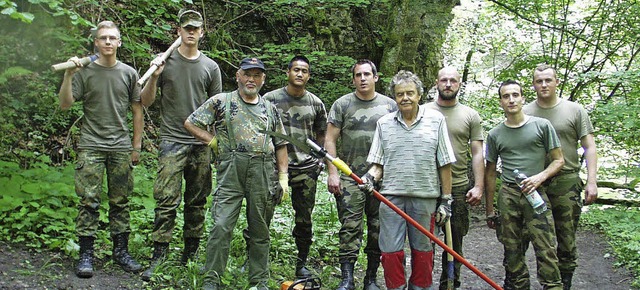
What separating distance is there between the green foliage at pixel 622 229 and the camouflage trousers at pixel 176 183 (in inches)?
203

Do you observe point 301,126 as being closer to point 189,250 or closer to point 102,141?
point 189,250

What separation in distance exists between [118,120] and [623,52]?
10.9 m

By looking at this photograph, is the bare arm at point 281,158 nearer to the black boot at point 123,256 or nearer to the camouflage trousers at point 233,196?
the camouflage trousers at point 233,196

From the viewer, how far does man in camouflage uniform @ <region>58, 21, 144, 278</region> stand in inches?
180

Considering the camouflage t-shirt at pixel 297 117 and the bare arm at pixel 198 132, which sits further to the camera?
the camouflage t-shirt at pixel 297 117

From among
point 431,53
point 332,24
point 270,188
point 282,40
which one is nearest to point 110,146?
point 270,188

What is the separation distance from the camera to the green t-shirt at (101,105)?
4.62 m

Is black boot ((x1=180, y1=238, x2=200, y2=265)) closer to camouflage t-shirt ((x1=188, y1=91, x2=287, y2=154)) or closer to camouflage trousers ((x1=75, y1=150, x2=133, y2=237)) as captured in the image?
camouflage trousers ((x1=75, y1=150, x2=133, y2=237))

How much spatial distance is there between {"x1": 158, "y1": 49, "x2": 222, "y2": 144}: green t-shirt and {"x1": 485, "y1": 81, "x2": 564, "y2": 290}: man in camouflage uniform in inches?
112

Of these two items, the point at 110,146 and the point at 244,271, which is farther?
the point at 244,271

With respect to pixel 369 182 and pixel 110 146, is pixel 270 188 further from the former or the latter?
pixel 110 146

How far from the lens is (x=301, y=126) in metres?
5.43

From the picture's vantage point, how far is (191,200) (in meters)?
5.06

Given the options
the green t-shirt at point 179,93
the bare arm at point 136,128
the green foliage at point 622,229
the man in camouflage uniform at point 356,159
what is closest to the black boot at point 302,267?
the man in camouflage uniform at point 356,159
